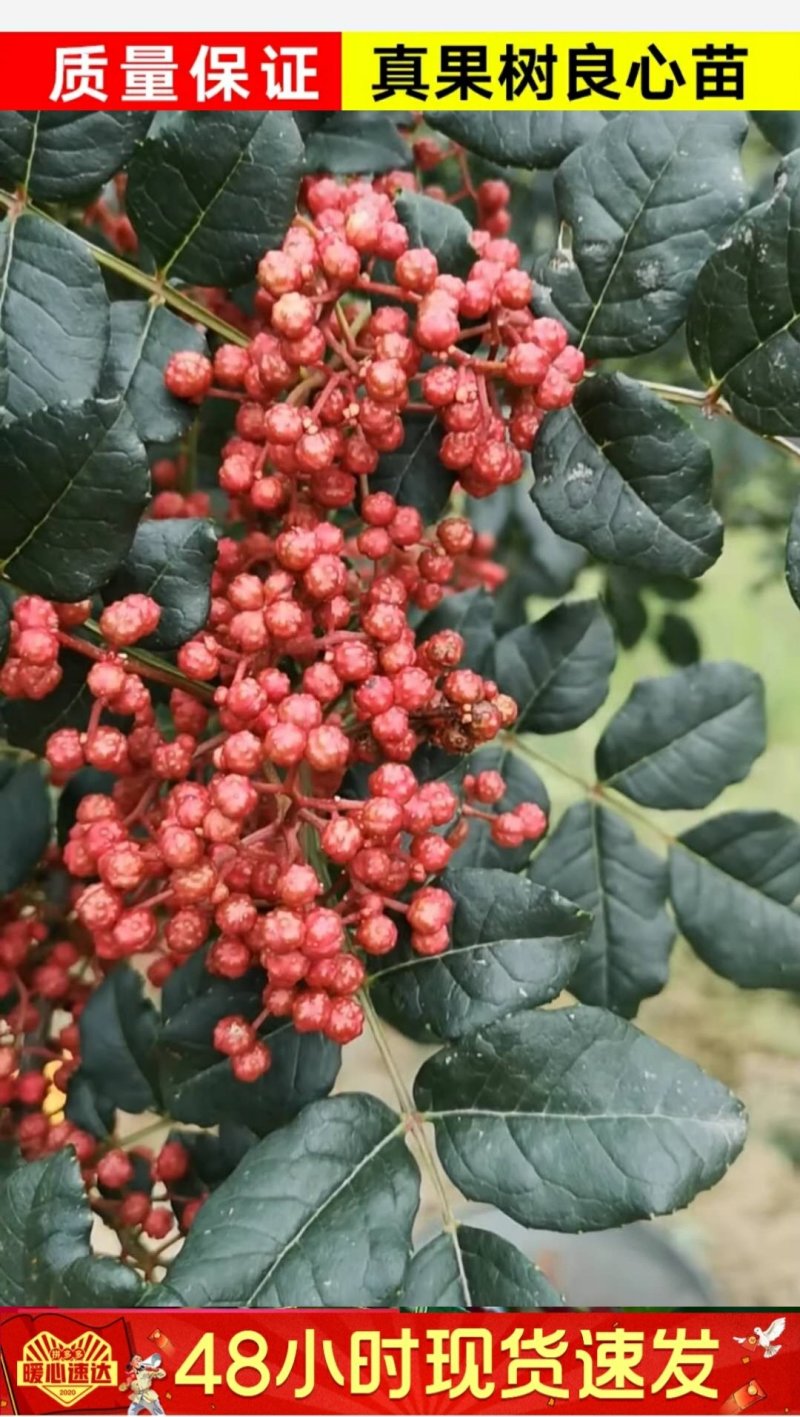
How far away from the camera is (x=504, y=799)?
101 centimetres

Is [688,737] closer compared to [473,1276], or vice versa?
[473,1276]

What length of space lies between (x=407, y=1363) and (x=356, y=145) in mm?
796

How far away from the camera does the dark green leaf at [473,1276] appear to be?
74 cm

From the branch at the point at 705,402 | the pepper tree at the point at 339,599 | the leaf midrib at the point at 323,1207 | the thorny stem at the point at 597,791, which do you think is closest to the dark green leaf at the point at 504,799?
the thorny stem at the point at 597,791

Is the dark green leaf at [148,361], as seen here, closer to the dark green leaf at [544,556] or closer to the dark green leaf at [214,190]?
the dark green leaf at [214,190]

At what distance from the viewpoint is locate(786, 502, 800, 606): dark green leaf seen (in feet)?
2.39

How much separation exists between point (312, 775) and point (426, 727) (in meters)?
0.08

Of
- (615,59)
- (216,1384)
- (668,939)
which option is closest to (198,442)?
(615,59)

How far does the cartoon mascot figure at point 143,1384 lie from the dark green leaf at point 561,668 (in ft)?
1.73

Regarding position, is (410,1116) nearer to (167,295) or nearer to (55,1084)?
(55,1084)

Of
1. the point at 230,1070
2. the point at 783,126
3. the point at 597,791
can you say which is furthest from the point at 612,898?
the point at 783,126

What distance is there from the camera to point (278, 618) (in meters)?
0.70

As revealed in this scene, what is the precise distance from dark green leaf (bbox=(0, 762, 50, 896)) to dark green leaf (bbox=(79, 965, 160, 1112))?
11 centimetres

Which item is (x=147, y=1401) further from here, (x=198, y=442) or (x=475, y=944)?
(x=198, y=442)
